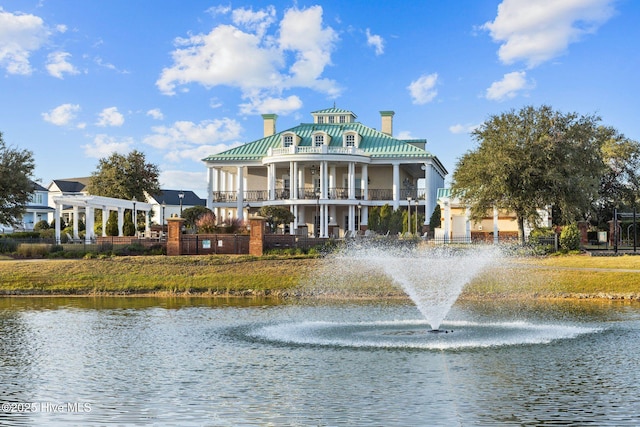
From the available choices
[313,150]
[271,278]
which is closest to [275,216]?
[313,150]

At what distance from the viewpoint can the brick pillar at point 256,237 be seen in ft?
136

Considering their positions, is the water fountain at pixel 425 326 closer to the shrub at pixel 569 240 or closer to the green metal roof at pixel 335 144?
the shrub at pixel 569 240

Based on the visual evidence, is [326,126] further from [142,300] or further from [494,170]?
[142,300]

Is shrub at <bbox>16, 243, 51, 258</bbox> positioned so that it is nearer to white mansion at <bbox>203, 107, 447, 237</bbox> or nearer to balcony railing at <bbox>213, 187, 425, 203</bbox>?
white mansion at <bbox>203, 107, 447, 237</bbox>

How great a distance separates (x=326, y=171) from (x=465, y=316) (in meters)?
39.2

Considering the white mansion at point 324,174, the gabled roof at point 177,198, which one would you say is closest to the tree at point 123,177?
the white mansion at point 324,174

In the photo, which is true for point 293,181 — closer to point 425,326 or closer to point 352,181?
point 352,181

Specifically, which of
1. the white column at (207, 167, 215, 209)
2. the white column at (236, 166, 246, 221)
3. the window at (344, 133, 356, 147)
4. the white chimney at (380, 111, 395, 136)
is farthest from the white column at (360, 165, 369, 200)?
the white column at (207, 167, 215, 209)

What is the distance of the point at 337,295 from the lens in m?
34.2

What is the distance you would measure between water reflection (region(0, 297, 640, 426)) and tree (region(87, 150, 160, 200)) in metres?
49.6

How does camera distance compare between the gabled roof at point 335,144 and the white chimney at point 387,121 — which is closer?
the gabled roof at point 335,144

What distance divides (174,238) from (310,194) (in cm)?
2544

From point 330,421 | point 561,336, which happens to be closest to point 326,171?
point 561,336

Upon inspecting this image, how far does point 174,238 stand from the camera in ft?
139
